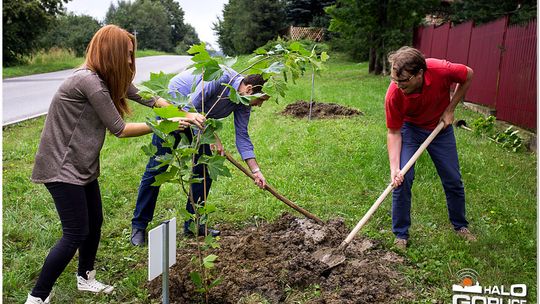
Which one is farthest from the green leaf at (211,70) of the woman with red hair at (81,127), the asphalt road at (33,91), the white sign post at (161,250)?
the asphalt road at (33,91)

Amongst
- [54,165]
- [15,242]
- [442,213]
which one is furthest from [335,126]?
[54,165]

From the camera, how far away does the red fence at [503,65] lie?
6.71m

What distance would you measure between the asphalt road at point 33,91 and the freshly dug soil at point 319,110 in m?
2.49

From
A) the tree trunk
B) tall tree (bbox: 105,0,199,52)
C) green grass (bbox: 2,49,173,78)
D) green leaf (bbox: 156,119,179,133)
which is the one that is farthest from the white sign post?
green grass (bbox: 2,49,173,78)

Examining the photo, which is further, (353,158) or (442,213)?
(353,158)

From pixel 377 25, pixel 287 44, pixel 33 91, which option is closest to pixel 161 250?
pixel 287 44

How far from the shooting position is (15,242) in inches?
143

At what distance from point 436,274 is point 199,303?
1406mm

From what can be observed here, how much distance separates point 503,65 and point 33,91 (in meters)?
10.2

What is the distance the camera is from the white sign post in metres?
2.21

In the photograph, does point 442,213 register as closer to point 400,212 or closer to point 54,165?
point 400,212

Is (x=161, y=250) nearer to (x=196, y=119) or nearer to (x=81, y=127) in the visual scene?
(x=196, y=119)

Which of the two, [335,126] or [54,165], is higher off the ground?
[54,165]

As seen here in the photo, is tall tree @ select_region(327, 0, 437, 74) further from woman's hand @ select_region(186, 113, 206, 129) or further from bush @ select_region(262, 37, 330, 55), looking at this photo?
woman's hand @ select_region(186, 113, 206, 129)
